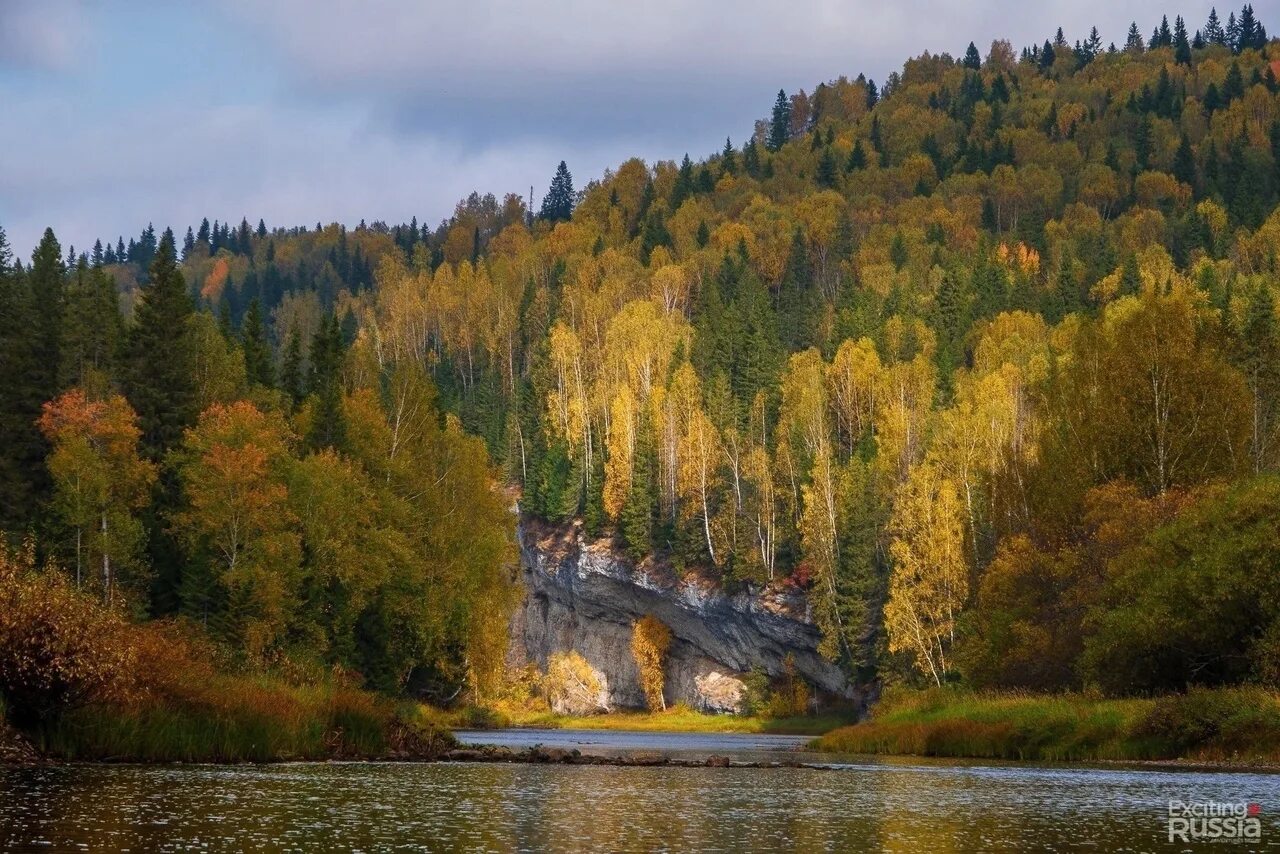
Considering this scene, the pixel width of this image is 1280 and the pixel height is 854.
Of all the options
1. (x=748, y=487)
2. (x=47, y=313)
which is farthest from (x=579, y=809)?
(x=748, y=487)

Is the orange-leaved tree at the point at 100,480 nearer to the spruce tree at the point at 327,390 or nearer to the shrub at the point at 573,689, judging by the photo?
the spruce tree at the point at 327,390

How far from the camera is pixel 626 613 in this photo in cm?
→ 14412

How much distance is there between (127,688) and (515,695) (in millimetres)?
98868

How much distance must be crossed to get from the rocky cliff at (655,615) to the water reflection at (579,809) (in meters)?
77.4

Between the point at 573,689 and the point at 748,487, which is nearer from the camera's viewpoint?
→ the point at 748,487

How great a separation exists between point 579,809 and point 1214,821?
13020mm

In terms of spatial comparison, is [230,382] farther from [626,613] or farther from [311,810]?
[626,613]

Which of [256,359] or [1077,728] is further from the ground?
[256,359]

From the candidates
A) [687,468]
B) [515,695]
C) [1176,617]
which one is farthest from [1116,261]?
[1176,617]

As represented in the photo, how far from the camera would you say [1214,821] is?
1156 inches

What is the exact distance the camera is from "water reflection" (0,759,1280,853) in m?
25.8

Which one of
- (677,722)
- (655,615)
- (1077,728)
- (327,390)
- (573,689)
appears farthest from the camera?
(573,689)

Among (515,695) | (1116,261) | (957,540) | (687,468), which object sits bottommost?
(515,695)

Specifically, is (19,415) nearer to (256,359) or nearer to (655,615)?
(256,359)
